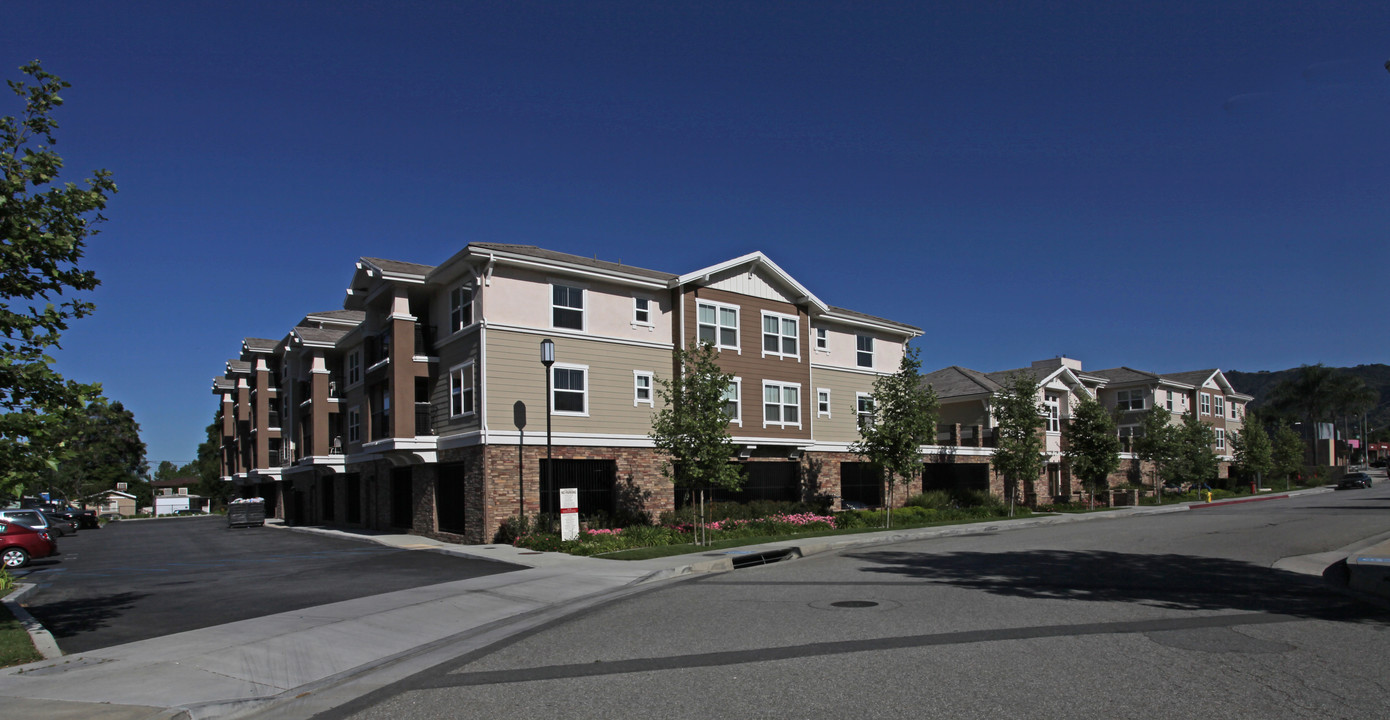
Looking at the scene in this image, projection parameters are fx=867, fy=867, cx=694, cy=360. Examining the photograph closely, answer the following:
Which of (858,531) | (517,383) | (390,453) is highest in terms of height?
(517,383)

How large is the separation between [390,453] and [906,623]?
916 inches

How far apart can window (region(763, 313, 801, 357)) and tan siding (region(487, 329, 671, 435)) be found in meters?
4.58

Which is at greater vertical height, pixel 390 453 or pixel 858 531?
pixel 390 453

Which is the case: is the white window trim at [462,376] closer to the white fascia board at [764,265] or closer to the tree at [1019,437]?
the white fascia board at [764,265]

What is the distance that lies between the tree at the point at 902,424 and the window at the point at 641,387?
894cm

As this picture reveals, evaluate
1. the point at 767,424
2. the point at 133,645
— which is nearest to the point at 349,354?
the point at 767,424

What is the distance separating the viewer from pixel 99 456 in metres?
74.6

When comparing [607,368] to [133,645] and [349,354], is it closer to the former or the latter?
[349,354]

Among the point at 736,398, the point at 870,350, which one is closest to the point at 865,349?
the point at 870,350

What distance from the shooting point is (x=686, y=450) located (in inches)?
995

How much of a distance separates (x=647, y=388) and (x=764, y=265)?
6959 mm

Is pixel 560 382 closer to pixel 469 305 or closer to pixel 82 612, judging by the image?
pixel 469 305

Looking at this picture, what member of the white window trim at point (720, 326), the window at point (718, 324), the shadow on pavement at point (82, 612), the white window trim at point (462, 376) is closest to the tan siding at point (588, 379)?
the white window trim at point (462, 376)

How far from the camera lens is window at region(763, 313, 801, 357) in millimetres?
34000
